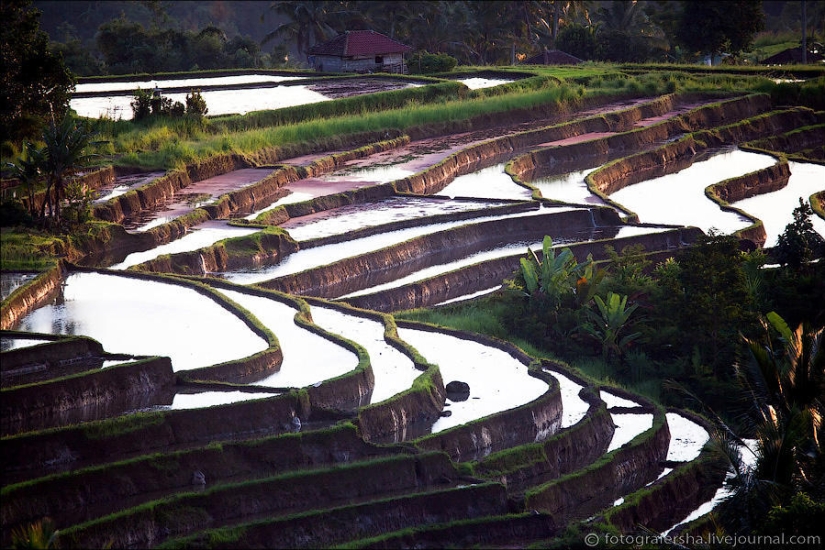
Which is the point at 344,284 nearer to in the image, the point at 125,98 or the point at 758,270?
the point at 758,270

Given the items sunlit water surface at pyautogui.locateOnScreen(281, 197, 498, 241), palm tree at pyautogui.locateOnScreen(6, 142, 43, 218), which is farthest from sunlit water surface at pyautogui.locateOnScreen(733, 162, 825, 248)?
palm tree at pyautogui.locateOnScreen(6, 142, 43, 218)

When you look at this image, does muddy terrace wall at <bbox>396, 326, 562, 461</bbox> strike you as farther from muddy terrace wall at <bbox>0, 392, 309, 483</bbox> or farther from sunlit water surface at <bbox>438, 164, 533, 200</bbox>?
sunlit water surface at <bbox>438, 164, 533, 200</bbox>

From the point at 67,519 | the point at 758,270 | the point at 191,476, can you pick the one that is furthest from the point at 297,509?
the point at 758,270

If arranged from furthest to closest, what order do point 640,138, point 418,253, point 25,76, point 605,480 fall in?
point 640,138, point 418,253, point 25,76, point 605,480

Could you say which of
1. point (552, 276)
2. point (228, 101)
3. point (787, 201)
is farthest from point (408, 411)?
point (228, 101)

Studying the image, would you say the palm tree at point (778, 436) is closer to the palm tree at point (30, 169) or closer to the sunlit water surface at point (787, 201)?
the sunlit water surface at point (787, 201)

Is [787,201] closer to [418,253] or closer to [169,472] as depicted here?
[418,253]

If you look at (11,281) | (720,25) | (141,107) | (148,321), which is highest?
(141,107)
